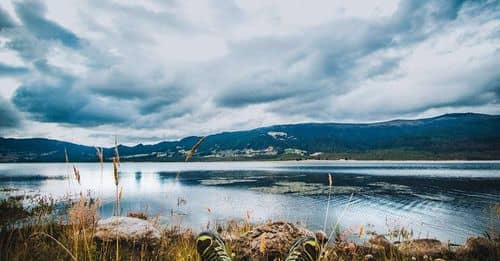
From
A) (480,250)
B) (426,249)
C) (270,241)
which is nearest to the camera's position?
(270,241)

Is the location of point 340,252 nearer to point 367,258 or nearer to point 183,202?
point 367,258

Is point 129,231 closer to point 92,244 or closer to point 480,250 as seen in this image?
point 92,244

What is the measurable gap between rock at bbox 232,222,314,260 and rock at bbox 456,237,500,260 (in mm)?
5442

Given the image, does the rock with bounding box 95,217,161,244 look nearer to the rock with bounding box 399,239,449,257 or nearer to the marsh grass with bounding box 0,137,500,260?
the marsh grass with bounding box 0,137,500,260

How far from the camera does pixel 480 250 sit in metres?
9.65

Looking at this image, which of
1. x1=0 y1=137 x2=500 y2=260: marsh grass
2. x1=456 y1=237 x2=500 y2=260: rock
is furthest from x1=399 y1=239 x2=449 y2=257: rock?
x1=0 y1=137 x2=500 y2=260: marsh grass

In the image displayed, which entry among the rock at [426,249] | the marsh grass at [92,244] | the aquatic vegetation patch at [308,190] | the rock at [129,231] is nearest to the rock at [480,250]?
the rock at [426,249]

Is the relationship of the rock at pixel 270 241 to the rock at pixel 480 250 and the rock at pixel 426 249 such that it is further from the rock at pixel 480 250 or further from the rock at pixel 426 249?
the rock at pixel 480 250

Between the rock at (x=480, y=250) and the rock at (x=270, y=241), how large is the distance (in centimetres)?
544

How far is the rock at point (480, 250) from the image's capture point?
881cm

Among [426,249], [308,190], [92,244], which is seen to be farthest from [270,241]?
[308,190]

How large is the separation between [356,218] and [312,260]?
2268 cm

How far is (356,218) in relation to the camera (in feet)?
80.8

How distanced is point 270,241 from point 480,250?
24.6 ft
